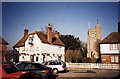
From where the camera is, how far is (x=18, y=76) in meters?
11.8

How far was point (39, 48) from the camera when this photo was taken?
3878 centimetres

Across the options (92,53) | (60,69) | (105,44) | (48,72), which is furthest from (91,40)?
(48,72)

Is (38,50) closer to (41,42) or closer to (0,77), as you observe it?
(41,42)

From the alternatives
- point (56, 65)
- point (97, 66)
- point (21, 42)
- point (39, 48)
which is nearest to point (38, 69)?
point (56, 65)

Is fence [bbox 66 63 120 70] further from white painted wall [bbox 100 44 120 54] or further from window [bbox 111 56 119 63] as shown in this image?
white painted wall [bbox 100 44 120 54]

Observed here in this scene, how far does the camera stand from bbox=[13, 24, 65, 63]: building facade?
38.9m

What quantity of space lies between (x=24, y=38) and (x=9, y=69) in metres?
32.6

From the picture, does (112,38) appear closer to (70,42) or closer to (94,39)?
(70,42)

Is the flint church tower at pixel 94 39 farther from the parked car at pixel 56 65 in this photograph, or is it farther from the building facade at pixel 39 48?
the parked car at pixel 56 65

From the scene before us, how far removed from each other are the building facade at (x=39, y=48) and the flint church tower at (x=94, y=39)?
13171 millimetres

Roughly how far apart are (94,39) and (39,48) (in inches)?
831

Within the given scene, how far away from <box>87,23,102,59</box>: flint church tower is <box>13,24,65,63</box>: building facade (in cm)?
1317

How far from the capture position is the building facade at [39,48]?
128 ft

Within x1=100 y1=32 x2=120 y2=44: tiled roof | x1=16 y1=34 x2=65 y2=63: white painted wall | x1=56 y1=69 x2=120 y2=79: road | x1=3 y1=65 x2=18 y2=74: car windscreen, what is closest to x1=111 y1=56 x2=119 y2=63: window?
x1=100 y1=32 x2=120 y2=44: tiled roof
